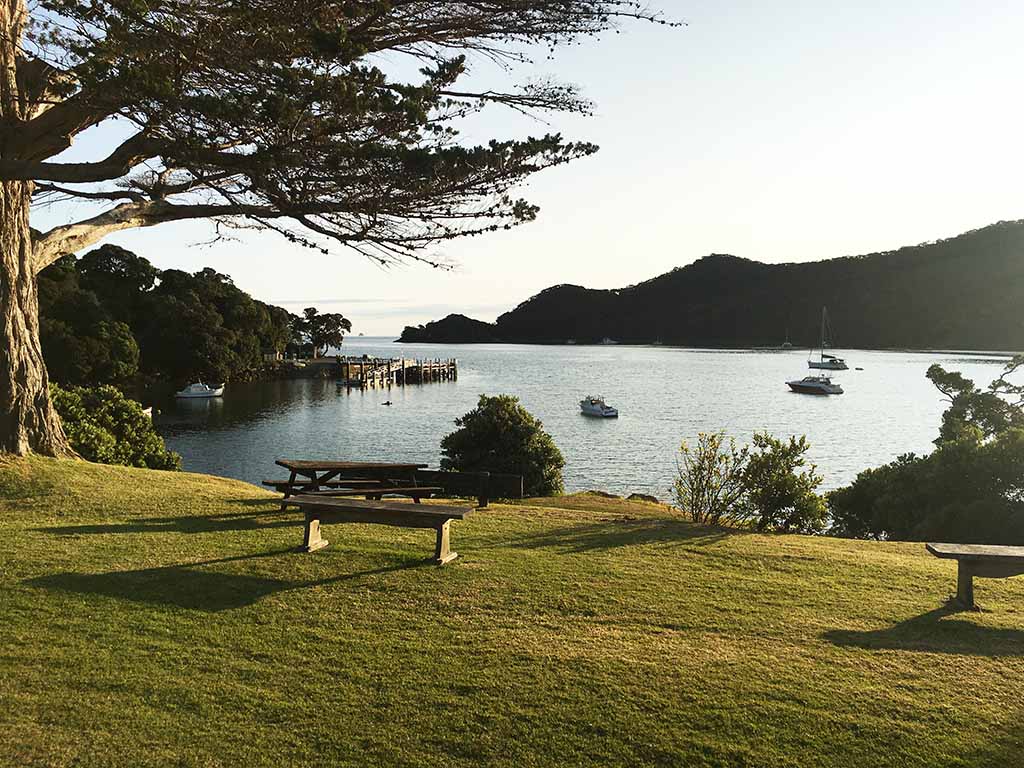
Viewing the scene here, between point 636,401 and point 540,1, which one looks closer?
point 540,1

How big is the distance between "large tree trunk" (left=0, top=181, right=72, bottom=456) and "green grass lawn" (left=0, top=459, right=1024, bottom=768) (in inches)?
134

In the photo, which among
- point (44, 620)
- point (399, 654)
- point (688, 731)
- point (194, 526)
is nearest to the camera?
point (688, 731)

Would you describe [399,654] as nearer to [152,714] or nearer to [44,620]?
[152,714]

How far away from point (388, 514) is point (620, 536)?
373 centimetres

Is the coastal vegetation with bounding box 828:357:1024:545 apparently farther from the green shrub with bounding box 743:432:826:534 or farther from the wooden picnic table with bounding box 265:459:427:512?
the wooden picnic table with bounding box 265:459:427:512

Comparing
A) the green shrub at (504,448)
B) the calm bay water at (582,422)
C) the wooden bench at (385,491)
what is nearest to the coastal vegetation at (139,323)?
the calm bay water at (582,422)

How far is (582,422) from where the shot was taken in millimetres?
55188

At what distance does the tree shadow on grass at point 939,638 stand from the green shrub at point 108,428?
14.8m

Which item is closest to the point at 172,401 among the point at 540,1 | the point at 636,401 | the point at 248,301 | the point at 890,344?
the point at 248,301

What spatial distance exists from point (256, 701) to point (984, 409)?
79.0 ft

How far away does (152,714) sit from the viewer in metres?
4.43

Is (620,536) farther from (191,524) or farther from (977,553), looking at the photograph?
(191,524)

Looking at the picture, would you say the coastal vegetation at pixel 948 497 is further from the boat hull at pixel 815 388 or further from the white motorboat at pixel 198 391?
the boat hull at pixel 815 388

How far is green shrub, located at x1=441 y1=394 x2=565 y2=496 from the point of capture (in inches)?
896
